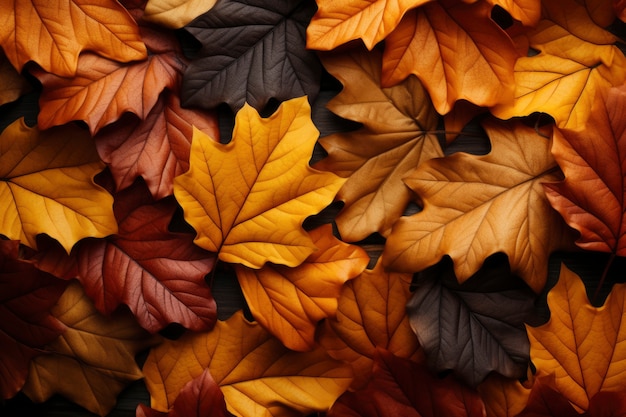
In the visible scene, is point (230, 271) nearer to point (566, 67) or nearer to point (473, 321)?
point (473, 321)

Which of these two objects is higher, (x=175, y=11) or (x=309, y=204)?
(x=175, y=11)

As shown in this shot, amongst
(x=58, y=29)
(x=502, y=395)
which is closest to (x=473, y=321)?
(x=502, y=395)

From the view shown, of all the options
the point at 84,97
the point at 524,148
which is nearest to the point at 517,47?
the point at 524,148

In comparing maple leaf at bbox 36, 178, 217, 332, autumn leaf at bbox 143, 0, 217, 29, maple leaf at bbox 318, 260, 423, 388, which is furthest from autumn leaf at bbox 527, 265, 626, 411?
autumn leaf at bbox 143, 0, 217, 29

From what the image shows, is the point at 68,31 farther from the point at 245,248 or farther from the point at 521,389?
the point at 521,389

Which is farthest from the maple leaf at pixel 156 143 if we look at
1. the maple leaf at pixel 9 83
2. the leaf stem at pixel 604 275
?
the leaf stem at pixel 604 275

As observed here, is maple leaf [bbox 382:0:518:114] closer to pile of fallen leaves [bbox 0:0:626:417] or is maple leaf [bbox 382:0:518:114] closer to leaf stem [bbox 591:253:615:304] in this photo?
pile of fallen leaves [bbox 0:0:626:417]

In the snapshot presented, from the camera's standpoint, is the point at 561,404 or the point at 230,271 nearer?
the point at 561,404
